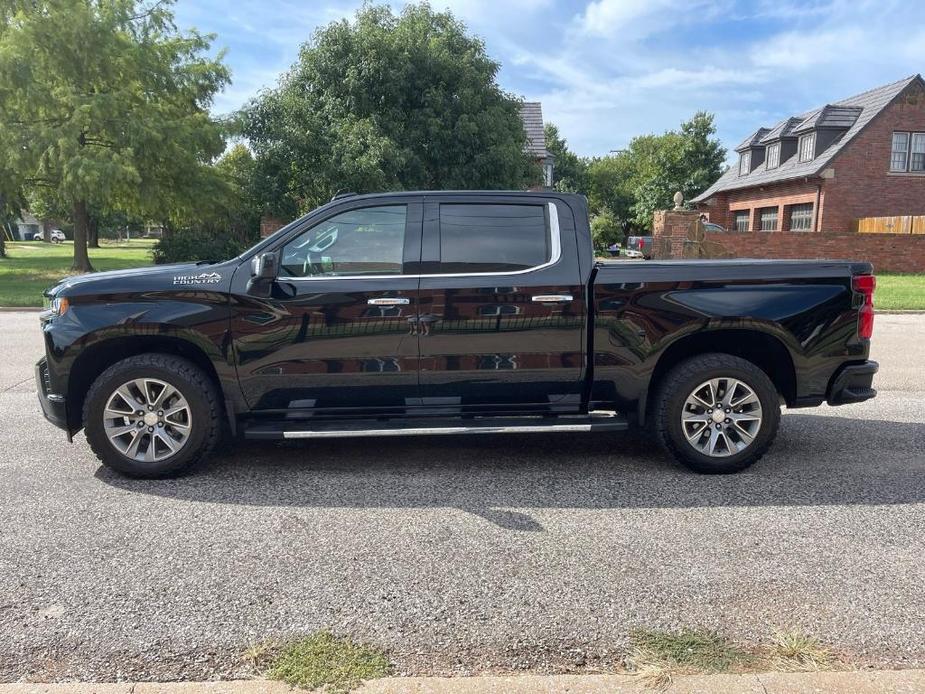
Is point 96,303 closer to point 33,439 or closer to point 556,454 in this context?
point 33,439

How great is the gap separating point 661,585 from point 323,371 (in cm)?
251

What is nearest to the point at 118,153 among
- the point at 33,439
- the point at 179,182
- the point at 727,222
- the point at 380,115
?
the point at 179,182

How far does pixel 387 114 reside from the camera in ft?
75.5

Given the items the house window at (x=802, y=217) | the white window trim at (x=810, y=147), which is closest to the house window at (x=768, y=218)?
the house window at (x=802, y=217)

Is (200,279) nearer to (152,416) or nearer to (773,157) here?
(152,416)

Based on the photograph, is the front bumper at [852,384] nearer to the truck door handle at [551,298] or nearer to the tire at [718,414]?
the tire at [718,414]

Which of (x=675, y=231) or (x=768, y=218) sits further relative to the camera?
(x=768, y=218)

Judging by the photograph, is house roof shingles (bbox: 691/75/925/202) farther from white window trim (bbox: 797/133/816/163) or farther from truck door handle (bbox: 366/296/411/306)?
truck door handle (bbox: 366/296/411/306)

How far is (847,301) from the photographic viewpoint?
4.91m

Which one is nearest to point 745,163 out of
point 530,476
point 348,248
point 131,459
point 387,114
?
point 387,114

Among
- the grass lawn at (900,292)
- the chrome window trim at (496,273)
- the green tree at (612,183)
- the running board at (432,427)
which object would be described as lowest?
the running board at (432,427)

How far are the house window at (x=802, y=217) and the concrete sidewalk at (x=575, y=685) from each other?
1295 inches

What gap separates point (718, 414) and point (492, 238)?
6.41 feet

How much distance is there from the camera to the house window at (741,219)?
38406mm
